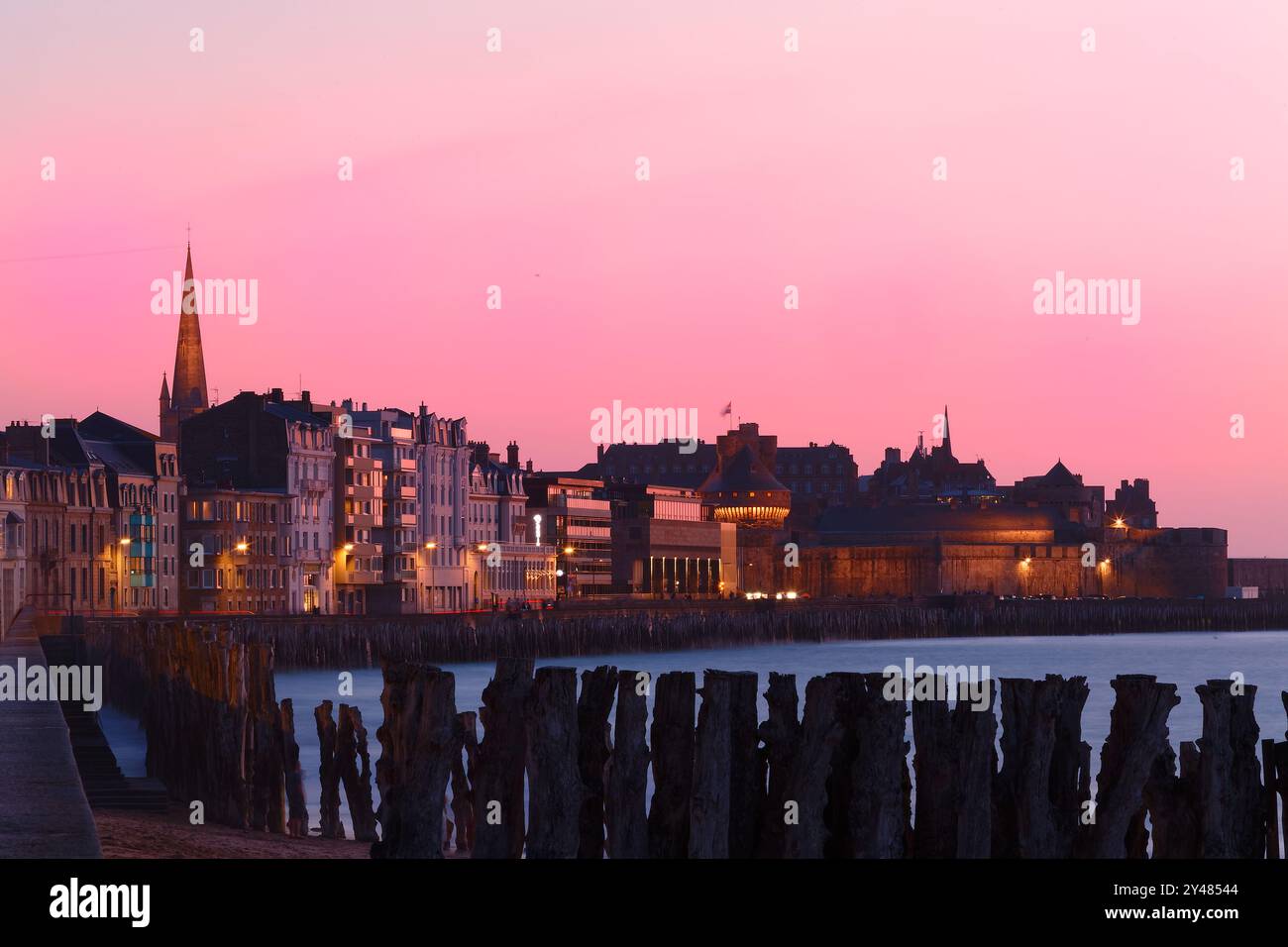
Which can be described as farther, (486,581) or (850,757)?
(486,581)

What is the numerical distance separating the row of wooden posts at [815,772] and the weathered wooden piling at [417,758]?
14 mm

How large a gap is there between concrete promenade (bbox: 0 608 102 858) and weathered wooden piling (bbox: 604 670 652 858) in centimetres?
349

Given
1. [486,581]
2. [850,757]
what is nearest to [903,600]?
[486,581]

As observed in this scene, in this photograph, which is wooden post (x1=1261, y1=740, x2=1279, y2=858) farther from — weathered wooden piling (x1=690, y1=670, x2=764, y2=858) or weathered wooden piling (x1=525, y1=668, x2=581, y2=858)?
weathered wooden piling (x1=525, y1=668, x2=581, y2=858)

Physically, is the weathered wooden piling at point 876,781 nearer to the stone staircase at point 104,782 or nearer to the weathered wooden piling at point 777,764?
the weathered wooden piling at point 777,764

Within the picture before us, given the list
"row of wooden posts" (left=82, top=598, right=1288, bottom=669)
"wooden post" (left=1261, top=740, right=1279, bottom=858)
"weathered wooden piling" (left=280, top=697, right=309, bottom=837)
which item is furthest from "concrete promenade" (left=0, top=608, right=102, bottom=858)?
"row of wooden posts" (left=82, top=598, right=1288, bottom=669)

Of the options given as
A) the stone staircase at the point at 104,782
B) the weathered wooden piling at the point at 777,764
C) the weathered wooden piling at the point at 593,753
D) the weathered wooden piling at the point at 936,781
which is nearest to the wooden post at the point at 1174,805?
the weathered wooden piling at the point at 936,781

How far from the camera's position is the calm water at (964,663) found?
51.4 m

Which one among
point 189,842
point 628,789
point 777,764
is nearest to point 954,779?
point 777,764

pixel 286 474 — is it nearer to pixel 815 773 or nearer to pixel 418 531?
pixel 418 531

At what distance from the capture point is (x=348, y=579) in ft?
378
